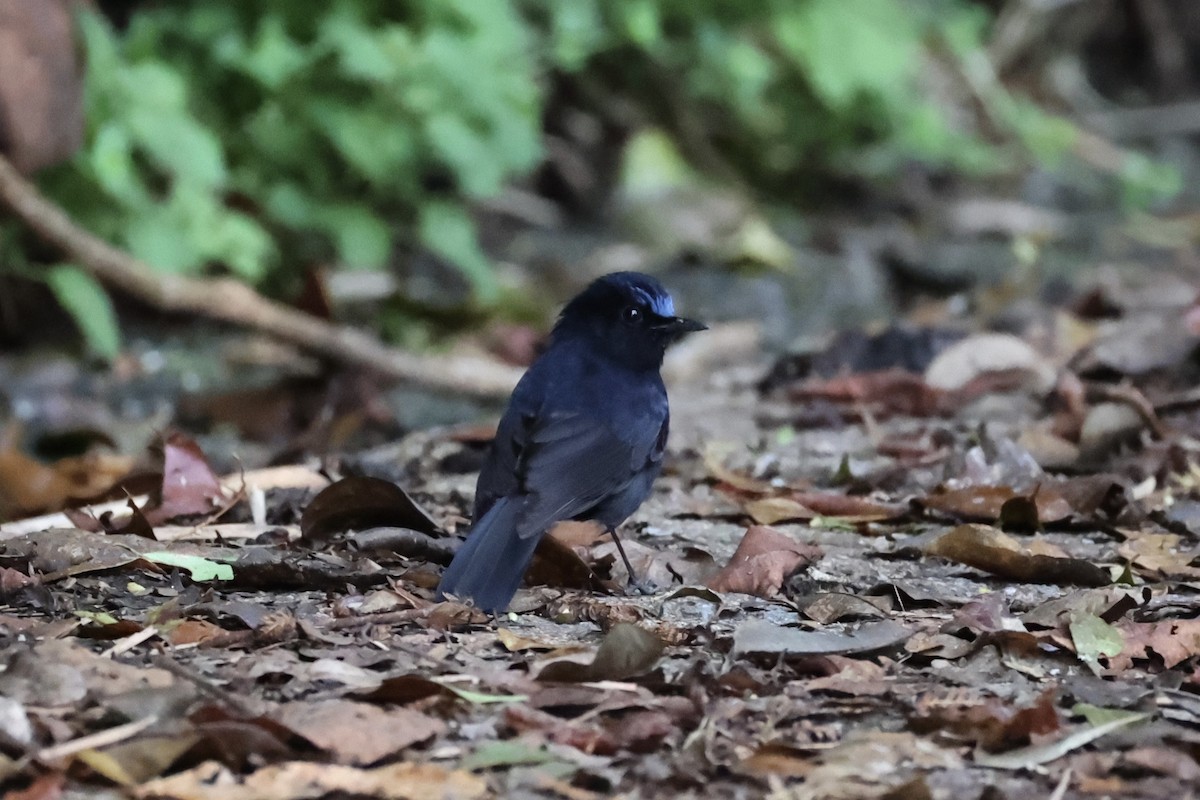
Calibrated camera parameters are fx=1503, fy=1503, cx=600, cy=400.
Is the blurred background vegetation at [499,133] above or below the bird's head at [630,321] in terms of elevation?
above

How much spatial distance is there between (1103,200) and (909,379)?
679 cm

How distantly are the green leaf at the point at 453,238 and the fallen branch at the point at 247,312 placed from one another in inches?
40.3

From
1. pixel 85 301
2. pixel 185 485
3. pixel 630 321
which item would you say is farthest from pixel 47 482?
pixel 630 321

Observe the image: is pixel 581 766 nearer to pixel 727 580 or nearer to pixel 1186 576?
pixel 727 580

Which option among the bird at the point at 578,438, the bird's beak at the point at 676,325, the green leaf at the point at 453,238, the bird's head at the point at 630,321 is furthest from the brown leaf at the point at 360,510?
the green leaf at the point at 453,238

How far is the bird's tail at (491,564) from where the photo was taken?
3023mm

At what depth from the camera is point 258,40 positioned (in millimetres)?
6785

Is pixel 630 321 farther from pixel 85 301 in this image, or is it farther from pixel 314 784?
pixel 85 301

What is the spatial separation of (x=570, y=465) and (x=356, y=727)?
1356 mm

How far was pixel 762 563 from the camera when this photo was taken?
10.8 ft

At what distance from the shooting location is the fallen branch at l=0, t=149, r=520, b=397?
235 inches

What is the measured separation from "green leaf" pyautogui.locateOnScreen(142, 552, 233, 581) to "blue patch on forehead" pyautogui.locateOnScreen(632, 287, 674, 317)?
1375 millimetres

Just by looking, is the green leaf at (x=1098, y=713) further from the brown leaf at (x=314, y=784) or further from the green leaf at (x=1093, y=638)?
the brown leaf at (x=314, y=784)

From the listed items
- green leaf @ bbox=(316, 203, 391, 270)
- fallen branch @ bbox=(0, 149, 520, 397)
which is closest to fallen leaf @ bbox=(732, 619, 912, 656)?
fallen branch @ bbox=(0, 149, 520, 397)
